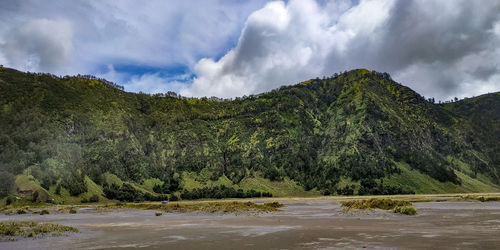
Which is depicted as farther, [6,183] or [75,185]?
[75,185]

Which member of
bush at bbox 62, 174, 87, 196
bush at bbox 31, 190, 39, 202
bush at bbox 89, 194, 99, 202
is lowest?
bush at bbox 89, 194, 99, 202

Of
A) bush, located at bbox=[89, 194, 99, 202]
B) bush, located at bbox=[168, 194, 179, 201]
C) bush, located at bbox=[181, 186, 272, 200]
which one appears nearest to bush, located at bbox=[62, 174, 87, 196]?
bush, located at bbox=[89, 194, 99, 202]

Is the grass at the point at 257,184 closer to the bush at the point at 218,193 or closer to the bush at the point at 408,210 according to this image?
the bush at the point at 218,193

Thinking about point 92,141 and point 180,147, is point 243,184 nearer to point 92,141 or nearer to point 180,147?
point 180,147

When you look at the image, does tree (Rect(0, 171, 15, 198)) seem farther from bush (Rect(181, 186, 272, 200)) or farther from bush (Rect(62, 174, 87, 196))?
bush (Rect(181, 186, 272, 200))

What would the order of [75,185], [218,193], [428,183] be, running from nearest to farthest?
[75,185]
[218,193]
[428,183]

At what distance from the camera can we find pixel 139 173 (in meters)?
168

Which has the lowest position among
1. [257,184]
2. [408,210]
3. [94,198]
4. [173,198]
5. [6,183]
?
[173,198]

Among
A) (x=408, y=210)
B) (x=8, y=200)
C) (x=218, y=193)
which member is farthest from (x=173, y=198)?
(x=408, y=210)

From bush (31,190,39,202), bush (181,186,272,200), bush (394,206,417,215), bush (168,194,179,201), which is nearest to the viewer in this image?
bush (394,206,417,215)

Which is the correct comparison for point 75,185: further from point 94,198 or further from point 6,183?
point 6,183

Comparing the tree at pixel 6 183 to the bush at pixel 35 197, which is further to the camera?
the tree at pixel 6 183

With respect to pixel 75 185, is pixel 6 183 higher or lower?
higher

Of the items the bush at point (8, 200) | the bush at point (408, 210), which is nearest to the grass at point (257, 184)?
the bush at point (8, 200)
